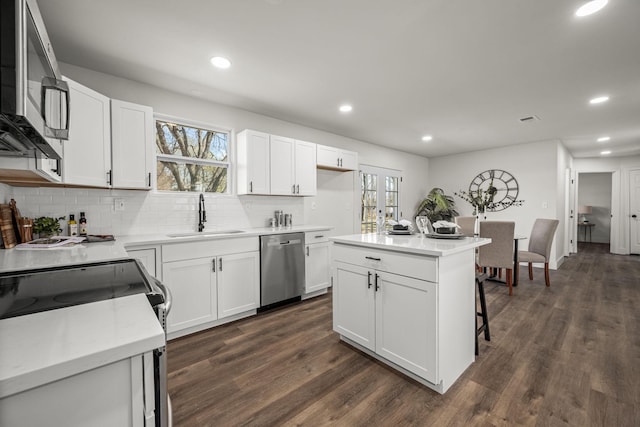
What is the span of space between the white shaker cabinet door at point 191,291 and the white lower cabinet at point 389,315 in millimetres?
1263

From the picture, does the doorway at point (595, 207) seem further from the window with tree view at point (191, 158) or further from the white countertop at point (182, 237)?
the window with tree view at point (191, 158)

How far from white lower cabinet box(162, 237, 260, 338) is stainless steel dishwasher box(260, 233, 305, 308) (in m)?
0.09

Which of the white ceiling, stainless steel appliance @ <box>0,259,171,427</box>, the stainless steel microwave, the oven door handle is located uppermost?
the white ceiling

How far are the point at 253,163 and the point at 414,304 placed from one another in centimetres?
246

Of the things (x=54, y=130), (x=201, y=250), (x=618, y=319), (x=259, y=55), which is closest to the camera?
(x=54, y=130)

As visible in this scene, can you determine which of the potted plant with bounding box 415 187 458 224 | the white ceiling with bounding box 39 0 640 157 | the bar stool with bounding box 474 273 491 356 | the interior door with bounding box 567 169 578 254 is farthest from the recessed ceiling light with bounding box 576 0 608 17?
the interior door with bounding box 567 169 578 254

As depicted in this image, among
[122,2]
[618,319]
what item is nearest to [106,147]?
[122,2]

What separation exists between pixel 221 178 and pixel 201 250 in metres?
1.17

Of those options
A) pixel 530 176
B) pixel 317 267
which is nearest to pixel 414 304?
pixel 317 267

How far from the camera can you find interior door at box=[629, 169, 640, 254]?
6617 mm

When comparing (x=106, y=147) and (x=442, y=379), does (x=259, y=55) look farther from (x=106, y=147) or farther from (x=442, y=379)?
(x=442, y=379)

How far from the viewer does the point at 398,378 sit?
1973 millimetres

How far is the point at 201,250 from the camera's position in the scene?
2.67m

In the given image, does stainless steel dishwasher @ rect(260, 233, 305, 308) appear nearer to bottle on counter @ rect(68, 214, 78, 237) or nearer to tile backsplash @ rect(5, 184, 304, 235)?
tile backsplash @ rect(5, 184, 304, 235)
